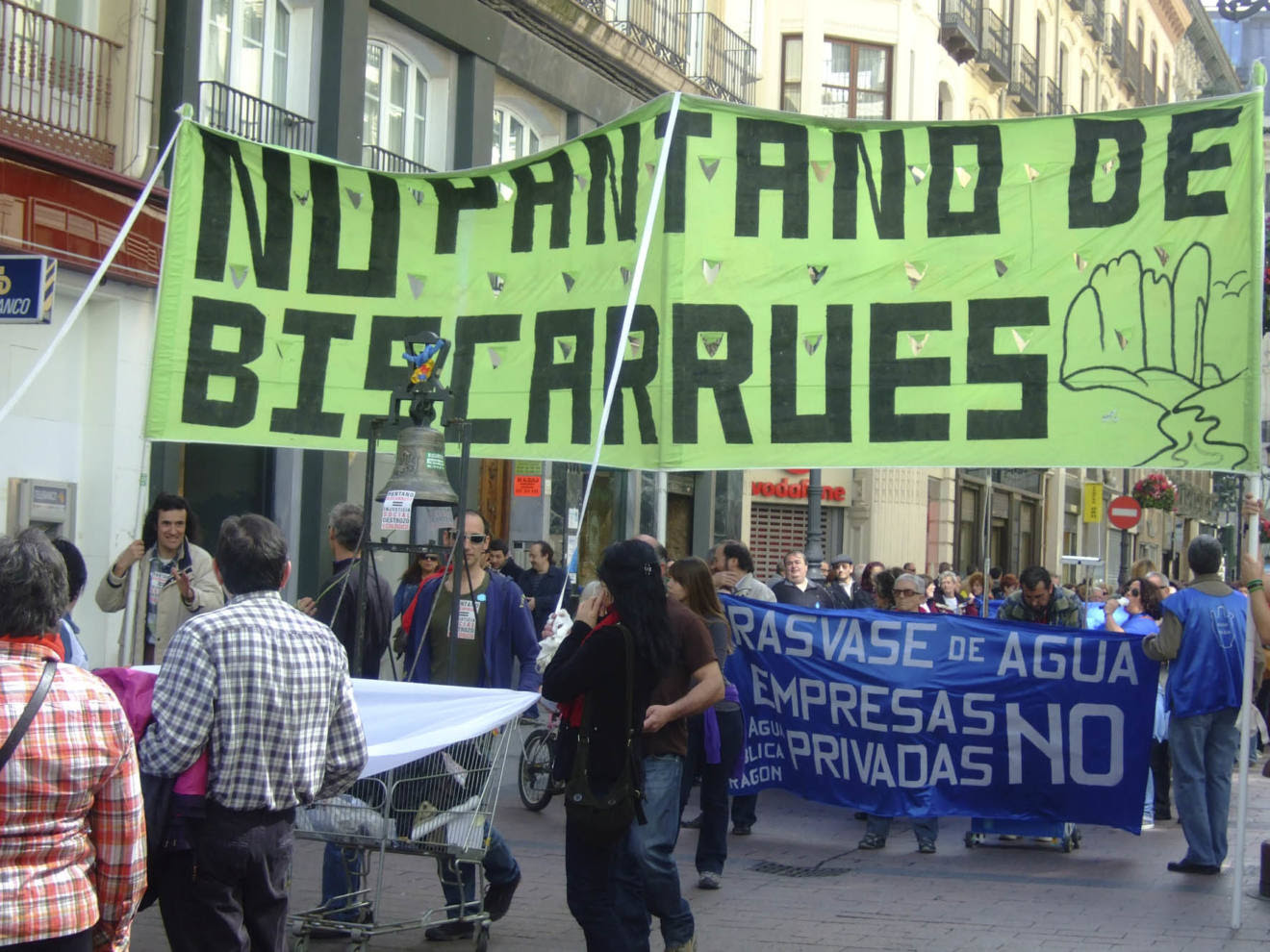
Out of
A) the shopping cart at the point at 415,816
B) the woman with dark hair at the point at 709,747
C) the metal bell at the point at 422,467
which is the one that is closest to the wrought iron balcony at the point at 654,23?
the woman with dark hair at the point at 709,747

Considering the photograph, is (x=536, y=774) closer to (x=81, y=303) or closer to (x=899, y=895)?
(x=899, y=895)

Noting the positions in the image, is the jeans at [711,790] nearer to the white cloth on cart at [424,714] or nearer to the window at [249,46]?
the white cloth on cart at [424,714]

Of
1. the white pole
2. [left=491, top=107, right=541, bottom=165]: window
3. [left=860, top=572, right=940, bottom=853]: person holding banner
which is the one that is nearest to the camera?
the white pole

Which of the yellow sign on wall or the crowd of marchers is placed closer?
the crowd of marchers

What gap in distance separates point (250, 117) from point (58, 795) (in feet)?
43.6

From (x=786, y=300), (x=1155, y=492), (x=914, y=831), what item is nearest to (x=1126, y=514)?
(x=1155, y=492)

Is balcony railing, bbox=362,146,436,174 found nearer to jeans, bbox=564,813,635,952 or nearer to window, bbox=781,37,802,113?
jeans, bbox=564,813,635,952

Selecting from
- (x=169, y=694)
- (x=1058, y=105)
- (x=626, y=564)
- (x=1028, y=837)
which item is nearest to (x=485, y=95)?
(x=1028, y=837)

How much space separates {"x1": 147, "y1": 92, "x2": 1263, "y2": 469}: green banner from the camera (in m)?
7.36

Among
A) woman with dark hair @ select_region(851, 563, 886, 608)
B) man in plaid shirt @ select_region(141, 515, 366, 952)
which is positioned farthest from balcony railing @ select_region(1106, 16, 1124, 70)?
man in plaid shirt @ select_region(141, 515, 366, 952)

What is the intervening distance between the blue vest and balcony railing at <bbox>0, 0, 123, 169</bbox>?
9167 mm

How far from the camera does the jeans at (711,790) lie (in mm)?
8844

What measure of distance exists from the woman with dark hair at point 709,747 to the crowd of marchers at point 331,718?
2 centimetres

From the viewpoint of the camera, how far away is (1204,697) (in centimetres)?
963
